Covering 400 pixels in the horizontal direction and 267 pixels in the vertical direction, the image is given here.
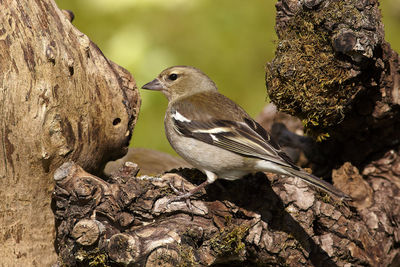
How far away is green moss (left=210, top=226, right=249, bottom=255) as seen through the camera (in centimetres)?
402

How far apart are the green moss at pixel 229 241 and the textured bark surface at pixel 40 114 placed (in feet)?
4.14

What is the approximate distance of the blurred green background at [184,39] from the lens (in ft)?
25.9

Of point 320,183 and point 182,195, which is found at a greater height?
point 320,183

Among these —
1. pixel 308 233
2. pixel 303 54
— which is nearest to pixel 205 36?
pixel 303 54

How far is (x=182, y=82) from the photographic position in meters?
5.40

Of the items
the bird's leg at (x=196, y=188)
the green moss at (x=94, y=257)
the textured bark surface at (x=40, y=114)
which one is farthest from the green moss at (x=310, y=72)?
the green moss at (x=94, y=257)

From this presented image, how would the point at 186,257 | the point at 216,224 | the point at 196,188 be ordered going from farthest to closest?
1. the point at 196,188
2. the point at 216,224
3. the point at 186,257

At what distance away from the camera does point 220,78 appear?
8.05 m

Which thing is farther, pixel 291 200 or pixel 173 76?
pixel 173 76

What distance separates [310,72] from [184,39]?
421cm

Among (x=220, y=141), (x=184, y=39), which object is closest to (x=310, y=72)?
(x=220, y=141)

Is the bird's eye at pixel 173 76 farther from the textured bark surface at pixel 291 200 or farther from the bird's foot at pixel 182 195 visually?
the bird's foot at pixel 182 195

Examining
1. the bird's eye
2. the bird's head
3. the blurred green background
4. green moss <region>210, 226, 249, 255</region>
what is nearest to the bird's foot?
green moss <region>210, 226, 249, 255</region>

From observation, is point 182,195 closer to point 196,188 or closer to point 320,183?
point 196,188
